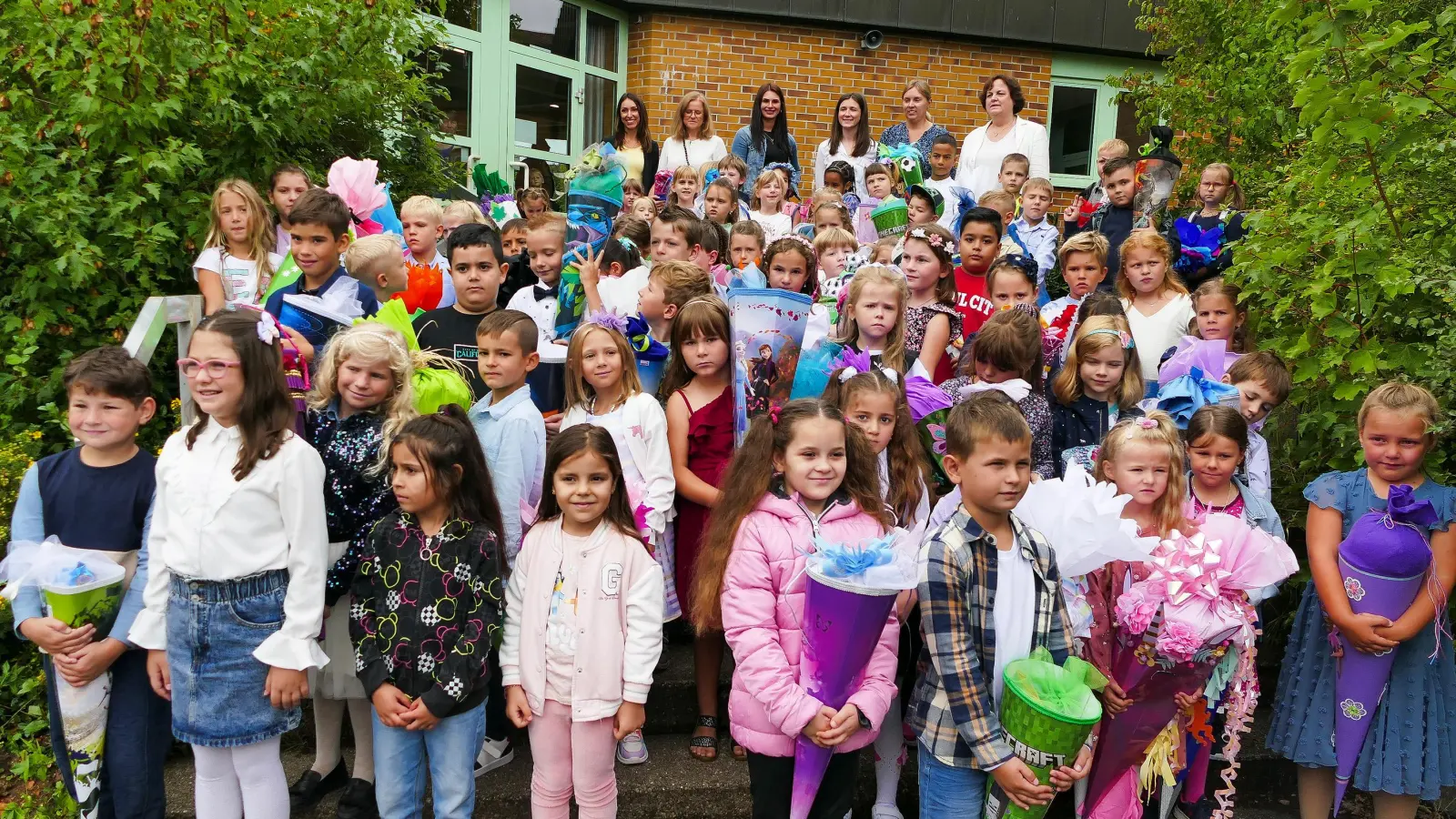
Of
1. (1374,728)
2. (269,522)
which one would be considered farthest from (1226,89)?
(269,522)

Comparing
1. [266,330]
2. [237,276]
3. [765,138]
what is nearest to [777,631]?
[266,330]

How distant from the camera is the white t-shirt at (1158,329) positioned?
16.1 ft

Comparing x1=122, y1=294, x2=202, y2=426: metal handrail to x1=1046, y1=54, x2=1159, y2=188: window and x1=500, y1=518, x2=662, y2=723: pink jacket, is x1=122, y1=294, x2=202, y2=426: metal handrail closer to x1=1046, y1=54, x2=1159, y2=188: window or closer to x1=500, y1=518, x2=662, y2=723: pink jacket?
x1=500, y1=518, x2=662, y2=723: pink jacket

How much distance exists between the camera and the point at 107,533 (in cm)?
309

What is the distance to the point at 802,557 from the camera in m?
3.07

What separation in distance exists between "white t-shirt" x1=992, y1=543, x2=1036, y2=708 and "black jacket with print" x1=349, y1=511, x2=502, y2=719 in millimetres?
1530

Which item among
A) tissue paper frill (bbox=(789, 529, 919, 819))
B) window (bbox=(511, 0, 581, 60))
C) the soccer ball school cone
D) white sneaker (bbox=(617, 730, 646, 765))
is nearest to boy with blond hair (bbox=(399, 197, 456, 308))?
white sneaker (bbox=(617, 730, 646, 765))

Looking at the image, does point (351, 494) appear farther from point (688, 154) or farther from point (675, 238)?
point (688, 154)

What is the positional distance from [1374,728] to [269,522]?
151 inches

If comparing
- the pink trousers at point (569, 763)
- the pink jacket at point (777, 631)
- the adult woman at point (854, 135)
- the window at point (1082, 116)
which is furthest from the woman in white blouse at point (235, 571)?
the window at point (1082, 116)

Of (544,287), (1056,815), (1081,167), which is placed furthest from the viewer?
(1081,167)

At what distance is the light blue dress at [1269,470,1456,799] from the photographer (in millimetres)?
3525

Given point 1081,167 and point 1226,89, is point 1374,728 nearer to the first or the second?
point 1226,89

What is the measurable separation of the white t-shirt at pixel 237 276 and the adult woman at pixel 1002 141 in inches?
214
